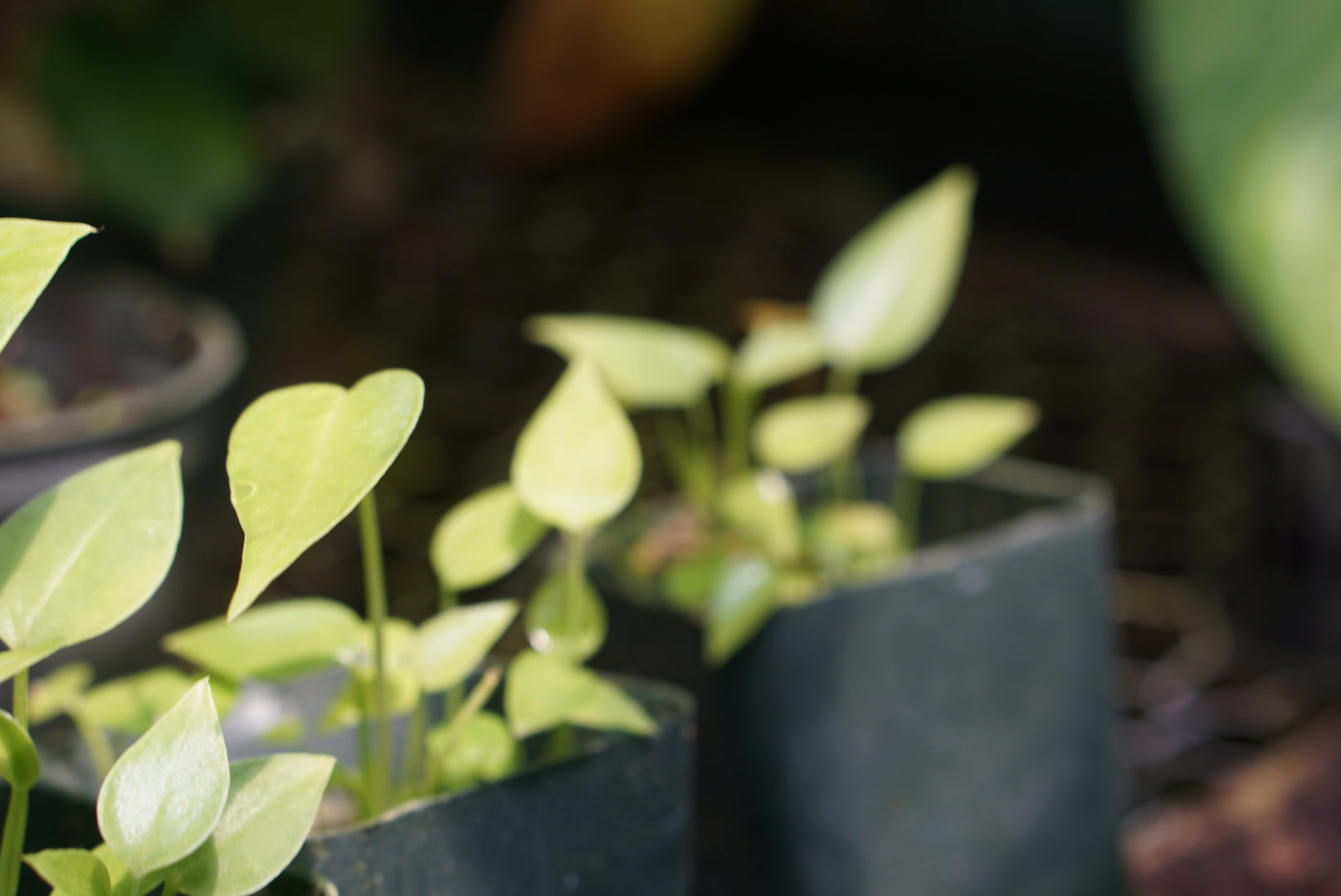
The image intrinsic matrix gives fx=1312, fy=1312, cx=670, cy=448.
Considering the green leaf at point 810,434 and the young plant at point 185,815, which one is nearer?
the young plant at point 185,815

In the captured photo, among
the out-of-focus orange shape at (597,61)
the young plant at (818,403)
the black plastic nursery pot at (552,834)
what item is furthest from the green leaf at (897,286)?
the out-of-focus orange shape at (597,61)

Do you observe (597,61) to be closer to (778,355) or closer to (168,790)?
(778,355)

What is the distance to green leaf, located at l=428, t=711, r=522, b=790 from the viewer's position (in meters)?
0.17

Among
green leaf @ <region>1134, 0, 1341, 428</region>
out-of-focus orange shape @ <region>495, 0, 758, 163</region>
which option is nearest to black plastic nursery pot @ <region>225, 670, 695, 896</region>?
green leaf @ <region>1134, 0, 1341, 428</region>

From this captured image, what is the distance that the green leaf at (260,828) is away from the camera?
0.13 meters

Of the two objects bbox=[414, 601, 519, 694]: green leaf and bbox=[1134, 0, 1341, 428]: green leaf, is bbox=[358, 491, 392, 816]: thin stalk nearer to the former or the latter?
bbox=[414, 601, 519, 694]: green leaf

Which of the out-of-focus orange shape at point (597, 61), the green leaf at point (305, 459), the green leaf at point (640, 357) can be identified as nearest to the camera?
the green leaf at point (305, 459)

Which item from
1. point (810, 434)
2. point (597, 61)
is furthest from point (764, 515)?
point (597, 61)

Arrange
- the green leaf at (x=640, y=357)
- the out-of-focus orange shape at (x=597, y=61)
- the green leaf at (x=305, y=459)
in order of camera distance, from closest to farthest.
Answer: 1. the green leaf at (x=305, y=459)
2. the green leaf at (x=640, y=357)
3. the out-of-focus orange shape at (x=597, y=61)

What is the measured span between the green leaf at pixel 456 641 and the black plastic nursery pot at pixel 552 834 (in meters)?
0.02

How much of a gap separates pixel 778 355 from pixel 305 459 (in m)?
0.15

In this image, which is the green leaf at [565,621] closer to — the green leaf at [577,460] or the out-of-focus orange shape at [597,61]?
the green leaf at [577,460]

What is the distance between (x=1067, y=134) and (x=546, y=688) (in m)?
0.84

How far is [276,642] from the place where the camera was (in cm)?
18
